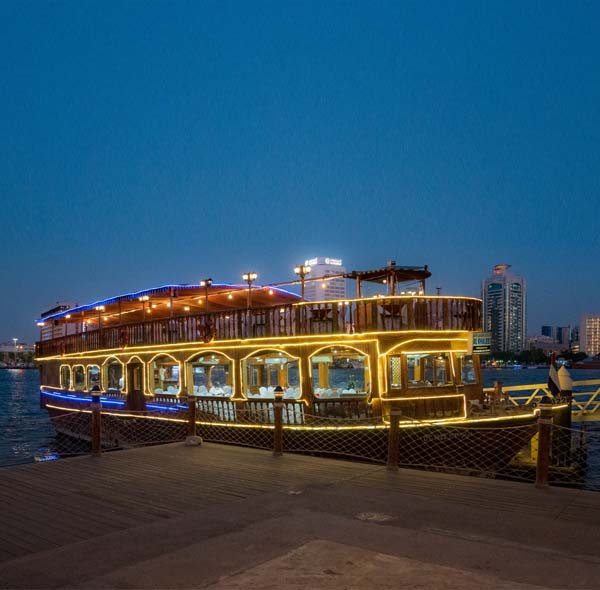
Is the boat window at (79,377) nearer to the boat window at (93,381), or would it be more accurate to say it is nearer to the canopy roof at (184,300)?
the boat window at (93,381)

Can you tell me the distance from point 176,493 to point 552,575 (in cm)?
456

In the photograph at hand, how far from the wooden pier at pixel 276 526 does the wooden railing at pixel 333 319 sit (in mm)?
4798

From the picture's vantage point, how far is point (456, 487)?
7.71 m

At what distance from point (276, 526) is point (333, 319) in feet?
27.3

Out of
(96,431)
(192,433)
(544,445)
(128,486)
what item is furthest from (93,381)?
(544,445)

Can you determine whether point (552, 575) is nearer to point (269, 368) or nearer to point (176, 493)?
point (176, 493)

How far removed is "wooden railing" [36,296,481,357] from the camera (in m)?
13.5

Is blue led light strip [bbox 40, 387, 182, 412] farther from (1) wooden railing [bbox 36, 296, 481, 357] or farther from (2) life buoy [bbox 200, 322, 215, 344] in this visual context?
(2) life buoy [bbox 200, 322, 215, 344]

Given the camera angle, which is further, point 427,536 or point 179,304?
point 179,304

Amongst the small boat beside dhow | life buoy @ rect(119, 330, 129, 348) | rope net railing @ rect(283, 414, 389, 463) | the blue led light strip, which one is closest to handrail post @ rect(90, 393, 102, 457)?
the small boat beside dhow

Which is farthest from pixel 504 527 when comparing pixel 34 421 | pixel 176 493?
pixel 34 421

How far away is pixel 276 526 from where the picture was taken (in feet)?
19.4

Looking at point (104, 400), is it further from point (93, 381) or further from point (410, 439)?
point (93, 381)

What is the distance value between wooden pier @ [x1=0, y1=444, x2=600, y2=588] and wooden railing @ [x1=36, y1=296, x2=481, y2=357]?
15.7 feet
